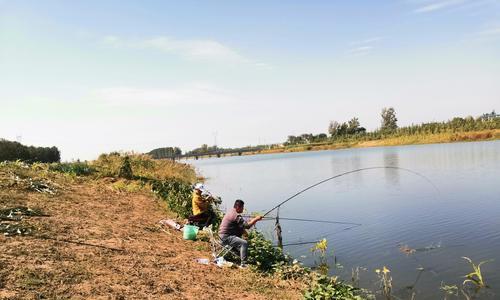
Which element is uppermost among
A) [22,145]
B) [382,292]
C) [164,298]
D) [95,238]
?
[22,145]

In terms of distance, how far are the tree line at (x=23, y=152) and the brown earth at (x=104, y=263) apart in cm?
1770

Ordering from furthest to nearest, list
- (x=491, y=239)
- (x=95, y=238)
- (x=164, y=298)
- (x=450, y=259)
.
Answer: (x=491, y=239), (x=450, y=259), (x=95, y=238), (x=164, y=298)

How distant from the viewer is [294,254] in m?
13.1

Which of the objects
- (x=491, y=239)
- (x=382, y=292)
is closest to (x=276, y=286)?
(x=382, y=292)

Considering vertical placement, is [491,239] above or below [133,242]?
below

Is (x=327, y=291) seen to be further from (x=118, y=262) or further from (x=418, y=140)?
(x=418, y=140)

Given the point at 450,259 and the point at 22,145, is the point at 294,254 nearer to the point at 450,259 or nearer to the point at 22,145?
the point at 450,259

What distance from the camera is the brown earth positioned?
23.1ft

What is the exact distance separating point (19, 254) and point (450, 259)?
10.5 meters

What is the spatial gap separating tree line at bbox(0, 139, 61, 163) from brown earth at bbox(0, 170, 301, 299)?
17.7 m

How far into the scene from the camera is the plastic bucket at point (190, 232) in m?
12.5

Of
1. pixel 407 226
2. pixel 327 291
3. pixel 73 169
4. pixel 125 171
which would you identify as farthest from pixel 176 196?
pixel 327 291

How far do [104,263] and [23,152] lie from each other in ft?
109

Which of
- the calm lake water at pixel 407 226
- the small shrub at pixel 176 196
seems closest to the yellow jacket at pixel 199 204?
the small shrub at pixel 176 196
